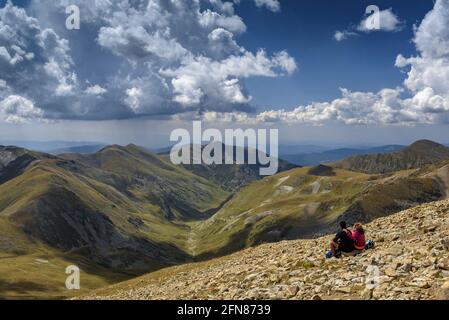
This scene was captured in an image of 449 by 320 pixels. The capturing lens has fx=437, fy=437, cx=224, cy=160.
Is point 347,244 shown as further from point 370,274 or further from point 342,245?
point 370,274

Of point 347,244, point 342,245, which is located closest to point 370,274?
point 342,245

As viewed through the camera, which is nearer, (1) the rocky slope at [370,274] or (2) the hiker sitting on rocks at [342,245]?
(1) the rocky slope at [370,274]

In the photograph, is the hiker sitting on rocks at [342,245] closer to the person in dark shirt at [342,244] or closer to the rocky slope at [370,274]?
the person in dark shirt at [342,244]

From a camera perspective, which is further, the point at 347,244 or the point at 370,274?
the point at 347,244

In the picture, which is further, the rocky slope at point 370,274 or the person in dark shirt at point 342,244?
the person in dark shirt at point 342,244

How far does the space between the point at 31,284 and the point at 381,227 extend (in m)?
184

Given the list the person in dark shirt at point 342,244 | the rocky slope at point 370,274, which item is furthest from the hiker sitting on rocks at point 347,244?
the rocky slope at point 370,274

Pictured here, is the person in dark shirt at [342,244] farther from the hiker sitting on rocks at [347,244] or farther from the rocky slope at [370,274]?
the rocky slope at [370,274]

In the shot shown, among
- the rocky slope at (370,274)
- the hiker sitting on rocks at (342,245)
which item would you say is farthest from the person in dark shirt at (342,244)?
the rocky slope at (370,274)

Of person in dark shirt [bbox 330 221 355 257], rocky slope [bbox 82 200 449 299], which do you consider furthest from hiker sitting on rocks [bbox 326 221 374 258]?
rocky slope [bbox 82 200 449 299]

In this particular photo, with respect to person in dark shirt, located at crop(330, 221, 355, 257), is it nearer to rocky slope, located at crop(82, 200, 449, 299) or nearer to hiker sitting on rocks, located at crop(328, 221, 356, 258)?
hiker sitting on rocks, located at crop(328, 221, 356, 258)

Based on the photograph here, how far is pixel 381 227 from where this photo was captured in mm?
40031
